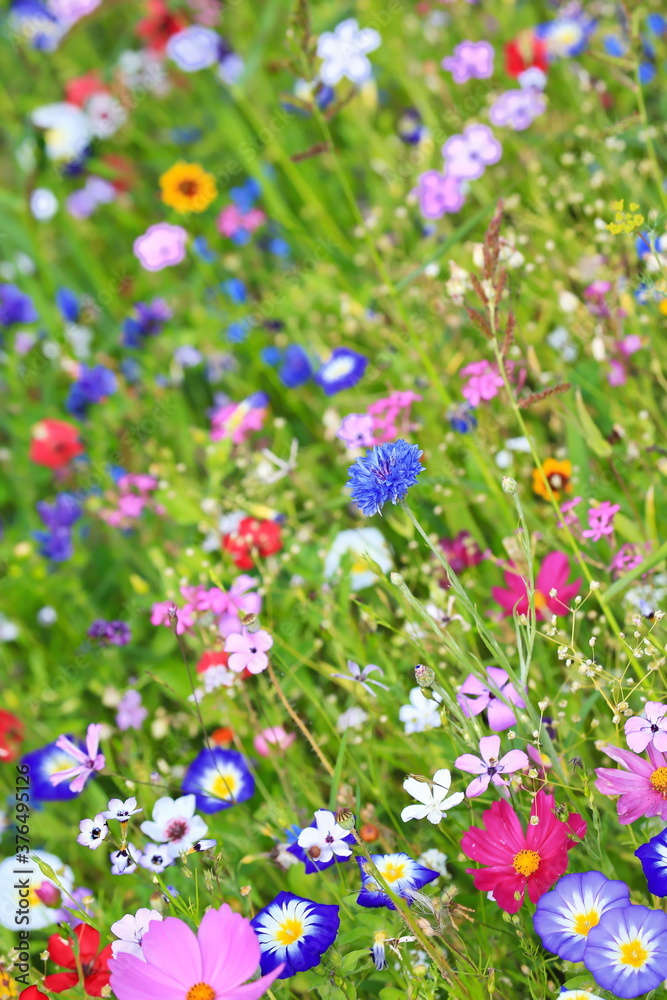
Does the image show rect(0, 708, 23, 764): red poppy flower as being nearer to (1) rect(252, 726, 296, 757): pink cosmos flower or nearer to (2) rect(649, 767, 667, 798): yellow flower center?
(1) rect(252, 726, 296, 757): pink cosmos flower

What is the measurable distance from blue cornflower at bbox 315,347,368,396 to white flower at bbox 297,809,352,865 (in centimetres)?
108

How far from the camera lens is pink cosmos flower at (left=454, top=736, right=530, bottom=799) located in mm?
1057

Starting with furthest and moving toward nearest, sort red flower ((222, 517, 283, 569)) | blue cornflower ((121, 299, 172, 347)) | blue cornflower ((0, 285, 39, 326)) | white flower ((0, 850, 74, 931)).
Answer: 1. blue cornflower ((0, 285, 39, 326))
2. blue cornflower ((121, 299, 172, 347))
3. red flower ((222, 517, 283, 569))
4. white flower ((0, 850, 74, 931))

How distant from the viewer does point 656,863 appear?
3.30 ft

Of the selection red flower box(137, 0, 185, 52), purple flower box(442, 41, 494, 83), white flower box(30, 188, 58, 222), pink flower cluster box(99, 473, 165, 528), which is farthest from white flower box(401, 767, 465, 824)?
red flower box(137, 0, 185, 52)

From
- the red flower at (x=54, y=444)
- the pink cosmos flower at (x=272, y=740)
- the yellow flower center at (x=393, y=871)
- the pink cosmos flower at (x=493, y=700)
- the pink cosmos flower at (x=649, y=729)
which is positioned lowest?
the pink cosmos flower at (x=649, y=729)

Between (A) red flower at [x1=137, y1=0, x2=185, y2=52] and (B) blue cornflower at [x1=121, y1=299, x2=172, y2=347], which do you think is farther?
(A) red flower at [x1=137, y1=0, x2=185, y2=52]

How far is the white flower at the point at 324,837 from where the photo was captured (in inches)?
44.3

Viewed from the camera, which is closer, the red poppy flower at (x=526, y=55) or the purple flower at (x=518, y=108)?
the purple flower at (x=518, y=108)

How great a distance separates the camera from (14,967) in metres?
1.29

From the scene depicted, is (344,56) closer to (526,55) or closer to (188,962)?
(526,55)

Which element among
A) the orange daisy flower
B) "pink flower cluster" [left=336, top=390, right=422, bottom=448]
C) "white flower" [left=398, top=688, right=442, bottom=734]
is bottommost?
"white flower" [left=398, top=688, right=442, bottom=734]

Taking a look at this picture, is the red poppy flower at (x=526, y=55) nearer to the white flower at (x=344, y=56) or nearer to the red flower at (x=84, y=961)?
the white flower at (x=344, y=56)

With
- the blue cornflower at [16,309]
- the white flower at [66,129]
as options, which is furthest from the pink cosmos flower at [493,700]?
the white flower at [66,129]
